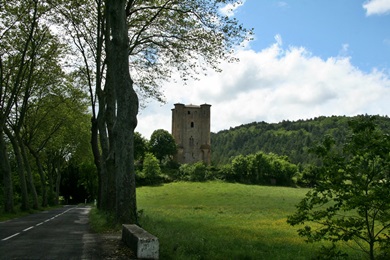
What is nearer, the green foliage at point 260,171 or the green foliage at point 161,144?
the green foliage at point 260,171

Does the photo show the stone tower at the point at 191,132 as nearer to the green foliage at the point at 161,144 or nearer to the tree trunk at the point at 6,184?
the green foliage at the point at 161,144

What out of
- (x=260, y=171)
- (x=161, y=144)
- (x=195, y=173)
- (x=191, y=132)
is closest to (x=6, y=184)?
(x=195, y=173)

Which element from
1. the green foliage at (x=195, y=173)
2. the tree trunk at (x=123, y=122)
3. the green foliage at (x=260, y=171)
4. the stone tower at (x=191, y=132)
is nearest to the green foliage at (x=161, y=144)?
the stone tower at (x=191, y=132)

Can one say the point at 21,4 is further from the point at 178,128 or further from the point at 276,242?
the point at 178,128

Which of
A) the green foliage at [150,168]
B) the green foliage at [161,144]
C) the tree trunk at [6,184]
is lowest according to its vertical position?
the tree trunk at [6,184]

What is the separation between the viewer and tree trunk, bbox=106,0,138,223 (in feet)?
48.5

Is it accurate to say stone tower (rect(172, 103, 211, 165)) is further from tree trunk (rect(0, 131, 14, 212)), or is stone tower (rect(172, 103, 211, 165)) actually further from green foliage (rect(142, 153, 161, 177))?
tree trunk (rect(0, 131, 14, 212))

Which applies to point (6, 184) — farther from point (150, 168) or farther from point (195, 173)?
point (195, 173)

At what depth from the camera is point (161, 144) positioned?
120 meters

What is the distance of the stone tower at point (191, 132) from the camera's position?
128 m

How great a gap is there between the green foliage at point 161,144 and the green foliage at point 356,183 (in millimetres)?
109852

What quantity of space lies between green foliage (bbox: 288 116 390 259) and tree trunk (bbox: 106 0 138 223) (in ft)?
21.5

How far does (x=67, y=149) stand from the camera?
62.9 meters

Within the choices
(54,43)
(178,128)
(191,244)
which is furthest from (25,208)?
(178,128)
